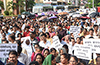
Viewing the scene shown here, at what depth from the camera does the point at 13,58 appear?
4.66 meters

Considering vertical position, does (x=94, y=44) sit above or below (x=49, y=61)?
above

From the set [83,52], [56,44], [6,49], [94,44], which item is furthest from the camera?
[56,44]

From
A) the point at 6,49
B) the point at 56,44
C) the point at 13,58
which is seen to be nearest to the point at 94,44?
the point at 56,44

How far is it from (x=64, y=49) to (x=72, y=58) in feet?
3.20

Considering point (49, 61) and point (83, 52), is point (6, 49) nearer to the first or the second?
point (49, 61)

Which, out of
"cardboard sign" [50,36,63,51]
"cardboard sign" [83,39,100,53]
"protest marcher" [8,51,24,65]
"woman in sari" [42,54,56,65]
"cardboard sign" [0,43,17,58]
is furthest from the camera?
"cardboard sign" [50,36,63,51]

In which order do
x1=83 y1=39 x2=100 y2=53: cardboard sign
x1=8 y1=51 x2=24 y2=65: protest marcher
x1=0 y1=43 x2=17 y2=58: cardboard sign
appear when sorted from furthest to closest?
x1=83 y1=39 x2=100 y2=53: cardboard sign
x1=0 y1=43 x2=17 y2=58: cardboard sign
x1=8 y1=51 x2=24 y2=65: protest marcher

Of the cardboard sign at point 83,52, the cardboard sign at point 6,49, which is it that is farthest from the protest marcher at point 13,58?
the cardboard sign at point 83,52

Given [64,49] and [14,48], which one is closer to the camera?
[14,48]

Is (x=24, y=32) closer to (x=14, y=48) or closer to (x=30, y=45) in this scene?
(x=30, y=45)

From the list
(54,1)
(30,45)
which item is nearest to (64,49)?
(30,45)

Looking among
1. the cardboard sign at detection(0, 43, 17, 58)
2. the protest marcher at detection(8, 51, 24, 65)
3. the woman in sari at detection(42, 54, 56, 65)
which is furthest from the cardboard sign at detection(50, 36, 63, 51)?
the protest marcher at detection(8, 51, 24, 65)

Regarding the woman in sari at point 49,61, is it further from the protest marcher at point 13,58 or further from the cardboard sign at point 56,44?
the cardboard sign at point 56,44

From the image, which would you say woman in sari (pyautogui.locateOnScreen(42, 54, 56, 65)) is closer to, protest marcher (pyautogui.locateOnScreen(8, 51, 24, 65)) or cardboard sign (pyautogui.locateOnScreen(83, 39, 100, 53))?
protest marcher (pyautogui.locateOnScreen(8, 51, 24, 65))
